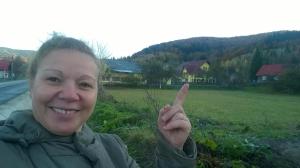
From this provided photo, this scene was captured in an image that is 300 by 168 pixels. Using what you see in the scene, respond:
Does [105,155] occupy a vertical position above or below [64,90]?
below

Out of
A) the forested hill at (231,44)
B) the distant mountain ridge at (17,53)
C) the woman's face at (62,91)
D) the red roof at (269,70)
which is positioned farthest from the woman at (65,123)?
the forested hill at (231,44)

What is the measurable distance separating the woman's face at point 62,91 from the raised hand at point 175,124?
0.41 meters

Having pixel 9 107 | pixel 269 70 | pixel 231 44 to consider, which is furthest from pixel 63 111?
pixel 231 44

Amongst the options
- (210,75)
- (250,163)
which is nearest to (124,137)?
(250,163)

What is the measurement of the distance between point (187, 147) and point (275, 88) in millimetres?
64795

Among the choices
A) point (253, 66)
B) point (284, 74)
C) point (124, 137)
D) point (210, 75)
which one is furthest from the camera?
point (253, 66)

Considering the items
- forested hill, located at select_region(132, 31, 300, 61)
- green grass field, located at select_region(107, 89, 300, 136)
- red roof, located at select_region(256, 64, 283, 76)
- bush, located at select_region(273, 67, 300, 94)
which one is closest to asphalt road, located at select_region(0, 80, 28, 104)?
green grass field, located at select_region(107, 89, 300, 136)

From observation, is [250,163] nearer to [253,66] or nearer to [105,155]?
[105,155]

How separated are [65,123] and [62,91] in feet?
0.52

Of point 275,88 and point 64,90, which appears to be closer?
point 64,90

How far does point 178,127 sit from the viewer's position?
1969 mm

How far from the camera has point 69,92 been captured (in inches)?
71.4

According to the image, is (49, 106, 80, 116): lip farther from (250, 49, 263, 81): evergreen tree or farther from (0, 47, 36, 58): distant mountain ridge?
(250, 49, 263, 81): evergreen tree

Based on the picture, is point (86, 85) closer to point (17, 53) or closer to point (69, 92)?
point (69, 92)
